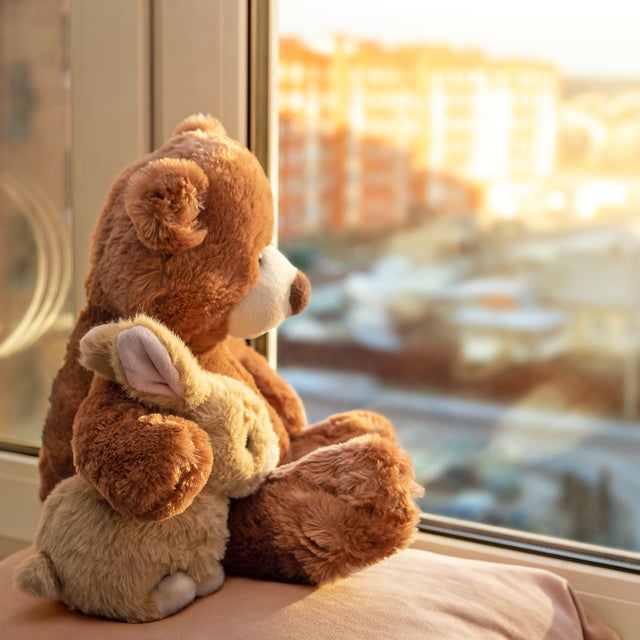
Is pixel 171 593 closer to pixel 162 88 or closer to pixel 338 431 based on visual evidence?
pixel 338 431

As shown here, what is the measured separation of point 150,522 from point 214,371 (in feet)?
0.54

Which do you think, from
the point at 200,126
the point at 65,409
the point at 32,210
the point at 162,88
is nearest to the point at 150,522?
the point at 65,409

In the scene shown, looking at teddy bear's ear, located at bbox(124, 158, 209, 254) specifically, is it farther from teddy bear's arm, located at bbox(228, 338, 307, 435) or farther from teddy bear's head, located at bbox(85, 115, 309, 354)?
teddy bear's arm, located at bbox(228, 338, 307, 435)

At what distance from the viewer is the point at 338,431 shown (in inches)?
35.2

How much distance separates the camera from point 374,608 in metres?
0.77

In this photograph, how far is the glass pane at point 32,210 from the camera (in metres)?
1.24

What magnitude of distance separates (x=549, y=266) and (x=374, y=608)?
565 mm

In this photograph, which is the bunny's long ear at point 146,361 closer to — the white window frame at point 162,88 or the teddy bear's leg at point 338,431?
the teddy bear's leg at point 338,431

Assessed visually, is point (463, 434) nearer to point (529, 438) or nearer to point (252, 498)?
point (529, 438)

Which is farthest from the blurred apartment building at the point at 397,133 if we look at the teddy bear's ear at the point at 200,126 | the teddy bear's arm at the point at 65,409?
the teddy bear's arm at the point at 65,409

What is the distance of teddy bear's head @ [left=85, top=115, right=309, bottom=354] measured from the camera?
0.73 meters

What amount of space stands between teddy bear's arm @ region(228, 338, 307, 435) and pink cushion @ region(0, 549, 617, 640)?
0.60ft

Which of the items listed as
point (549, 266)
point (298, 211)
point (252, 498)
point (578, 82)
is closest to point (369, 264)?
point (298, 211)

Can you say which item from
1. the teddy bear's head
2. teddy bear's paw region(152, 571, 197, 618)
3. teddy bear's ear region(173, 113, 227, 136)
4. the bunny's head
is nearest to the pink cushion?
teddy bear's paw region(152, 571, 197, 618)
